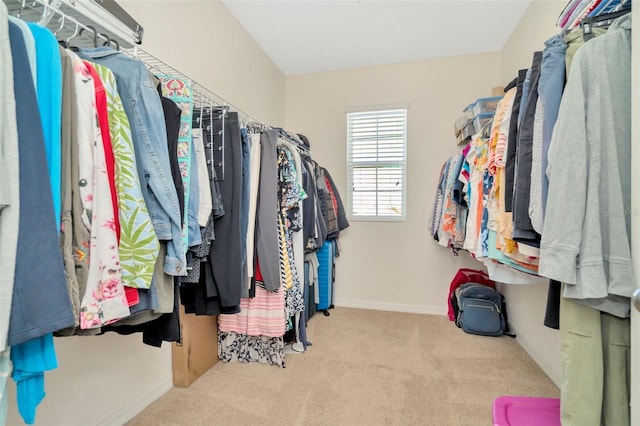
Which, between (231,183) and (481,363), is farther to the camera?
(481,363)

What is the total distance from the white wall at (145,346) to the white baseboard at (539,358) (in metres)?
2.33

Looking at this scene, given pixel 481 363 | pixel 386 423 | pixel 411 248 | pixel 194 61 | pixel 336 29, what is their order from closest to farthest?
pixel 386 423
pixel 194 61
pixel 481 363
pixel 336 29
pixel 411 248

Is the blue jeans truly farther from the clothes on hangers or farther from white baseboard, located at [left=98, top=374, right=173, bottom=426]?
white baseboard, located at [left=98, top=374, right=173, bottom=426]

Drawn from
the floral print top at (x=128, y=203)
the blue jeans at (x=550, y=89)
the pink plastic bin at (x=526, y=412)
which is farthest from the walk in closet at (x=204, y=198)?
the pink plastic bin at (x=526, y=412)

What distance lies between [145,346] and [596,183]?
2037 millimetres

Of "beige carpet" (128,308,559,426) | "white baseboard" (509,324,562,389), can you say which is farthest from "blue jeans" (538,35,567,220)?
"white baseboard" (509,324,562,389)

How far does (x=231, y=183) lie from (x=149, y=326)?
0.62 meters

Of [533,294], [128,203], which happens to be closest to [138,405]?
[128,203]

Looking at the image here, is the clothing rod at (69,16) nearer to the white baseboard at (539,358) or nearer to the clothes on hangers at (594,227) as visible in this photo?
the clothes on hangers at (594,227)

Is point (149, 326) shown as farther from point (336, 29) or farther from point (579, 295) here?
point (336, 29)

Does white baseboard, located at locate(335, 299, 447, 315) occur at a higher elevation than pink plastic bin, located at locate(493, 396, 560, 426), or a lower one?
lower

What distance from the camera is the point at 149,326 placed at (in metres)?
0.97

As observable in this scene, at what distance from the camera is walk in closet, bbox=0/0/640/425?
0.59 meters

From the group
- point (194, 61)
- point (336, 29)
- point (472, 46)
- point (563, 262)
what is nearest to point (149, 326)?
point (563, 262)
